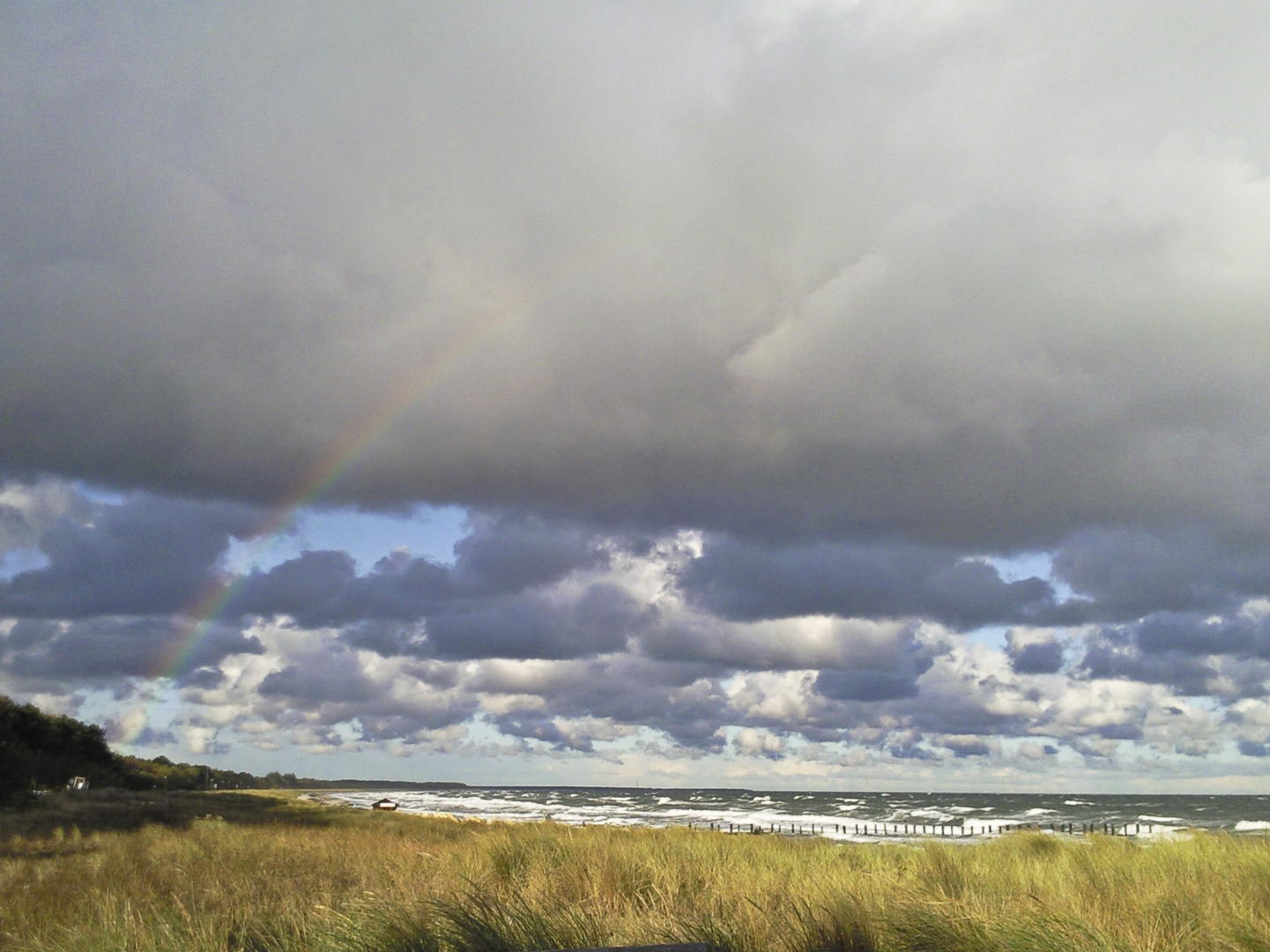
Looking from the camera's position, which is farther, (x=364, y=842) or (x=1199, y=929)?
(x=364, y=842)

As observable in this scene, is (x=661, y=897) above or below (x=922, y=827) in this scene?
above

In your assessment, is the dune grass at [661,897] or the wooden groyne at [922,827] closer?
the dune grass at [661,897]

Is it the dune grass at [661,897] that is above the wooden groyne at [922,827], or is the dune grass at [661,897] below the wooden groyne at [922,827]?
above

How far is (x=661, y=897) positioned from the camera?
8562 millimetres

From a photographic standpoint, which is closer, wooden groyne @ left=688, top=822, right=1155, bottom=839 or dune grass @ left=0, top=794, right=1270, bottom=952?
dune grass @ left=0, top=794, right=1270, bottom=952

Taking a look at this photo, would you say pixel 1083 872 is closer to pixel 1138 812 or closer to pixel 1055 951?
pixel 1055 951

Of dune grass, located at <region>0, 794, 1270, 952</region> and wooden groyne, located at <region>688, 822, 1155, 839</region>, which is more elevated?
dune grass, located at <region>0, 794, 1270, 952</region>

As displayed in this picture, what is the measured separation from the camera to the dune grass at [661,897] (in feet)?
24.1

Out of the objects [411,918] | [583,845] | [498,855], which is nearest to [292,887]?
[498,855]

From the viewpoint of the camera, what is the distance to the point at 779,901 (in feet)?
27.8

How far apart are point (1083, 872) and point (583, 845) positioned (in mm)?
6628

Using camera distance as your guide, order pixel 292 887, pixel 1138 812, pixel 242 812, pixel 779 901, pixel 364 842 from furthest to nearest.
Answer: pixel 1138 812 → pixel 242 812 → pixel 364 842 → pixel 292 887 → pixel 779 901

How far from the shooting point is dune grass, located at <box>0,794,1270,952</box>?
24.1 feet

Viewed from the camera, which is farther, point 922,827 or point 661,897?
point 922,827
